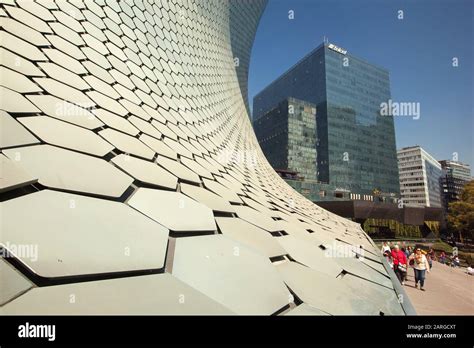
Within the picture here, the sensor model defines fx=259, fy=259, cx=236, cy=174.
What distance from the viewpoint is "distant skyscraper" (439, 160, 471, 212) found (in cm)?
9540

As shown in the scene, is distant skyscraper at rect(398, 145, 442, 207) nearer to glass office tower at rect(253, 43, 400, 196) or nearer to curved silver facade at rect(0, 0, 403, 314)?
glass office tower at rect(253, 43, 400, 196)

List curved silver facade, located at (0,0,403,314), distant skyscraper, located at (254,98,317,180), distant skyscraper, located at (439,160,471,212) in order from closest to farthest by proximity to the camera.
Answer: curved silver facade, located at (0,0,403,314), distant skyscraper, located at (254,98,317,180), distant skyscraper, located at (439,160,471,212)

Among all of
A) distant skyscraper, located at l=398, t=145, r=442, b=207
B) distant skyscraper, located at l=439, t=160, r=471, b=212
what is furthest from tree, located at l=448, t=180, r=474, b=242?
distant skyscraper, located at l=439, t=160, r=471, b=212

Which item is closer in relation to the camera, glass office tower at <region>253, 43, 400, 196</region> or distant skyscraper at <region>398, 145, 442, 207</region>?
glass office tower at <region>253, 43, 400, 196</region>

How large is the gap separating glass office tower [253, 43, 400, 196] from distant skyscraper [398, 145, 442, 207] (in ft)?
99.2

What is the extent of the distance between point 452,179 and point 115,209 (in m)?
128

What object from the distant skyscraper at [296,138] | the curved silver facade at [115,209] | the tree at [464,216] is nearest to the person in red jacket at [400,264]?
the curved silver facade at [115,209]

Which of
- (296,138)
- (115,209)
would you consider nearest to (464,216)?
(296,138)

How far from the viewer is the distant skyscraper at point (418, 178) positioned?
87044mm

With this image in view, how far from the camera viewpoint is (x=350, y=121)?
6253 cm

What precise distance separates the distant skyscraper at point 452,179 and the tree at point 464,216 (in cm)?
6919
